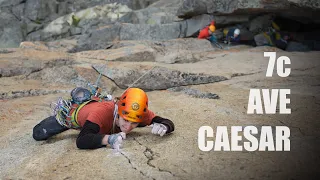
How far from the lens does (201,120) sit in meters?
4.67

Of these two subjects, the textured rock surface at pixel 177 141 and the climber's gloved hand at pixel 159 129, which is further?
the climber's gloved hand at pixel 159 129

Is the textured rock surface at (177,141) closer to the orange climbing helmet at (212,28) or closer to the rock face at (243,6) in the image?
the rock face at (243,6)

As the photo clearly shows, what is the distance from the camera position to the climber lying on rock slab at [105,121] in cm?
350

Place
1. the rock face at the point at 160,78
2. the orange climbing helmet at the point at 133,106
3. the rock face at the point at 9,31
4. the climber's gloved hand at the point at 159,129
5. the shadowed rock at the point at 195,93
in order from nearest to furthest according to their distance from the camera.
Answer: the orange climbing helmet at the point at 133,106 → the climber's gloved hand at the point at 159,129 → the shadowed rock at the point at 195,93 → the rock face at the point at 160,78 → the rock face at the point at 9,31

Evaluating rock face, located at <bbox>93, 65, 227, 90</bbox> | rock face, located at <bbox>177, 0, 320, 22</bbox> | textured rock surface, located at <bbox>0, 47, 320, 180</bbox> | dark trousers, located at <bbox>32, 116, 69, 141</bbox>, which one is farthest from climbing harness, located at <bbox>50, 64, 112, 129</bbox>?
rock face, located at <bbox>177, 0, 320, 22</bbox>

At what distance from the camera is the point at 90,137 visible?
3.49 m

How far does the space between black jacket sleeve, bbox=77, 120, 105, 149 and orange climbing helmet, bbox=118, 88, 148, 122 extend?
35 cm

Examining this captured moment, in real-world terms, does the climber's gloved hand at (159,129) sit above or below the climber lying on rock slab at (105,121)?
below

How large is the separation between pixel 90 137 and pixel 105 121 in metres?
0.35

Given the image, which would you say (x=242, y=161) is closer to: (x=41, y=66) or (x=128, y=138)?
(x=128, y=138)

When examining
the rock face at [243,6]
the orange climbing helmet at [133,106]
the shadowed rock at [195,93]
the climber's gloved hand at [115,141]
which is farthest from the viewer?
the rock face at [243,6]

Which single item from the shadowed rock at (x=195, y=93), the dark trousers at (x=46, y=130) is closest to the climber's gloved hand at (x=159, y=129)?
the dark trousers at (x=46, y=130)

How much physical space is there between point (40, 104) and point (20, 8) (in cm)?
2536

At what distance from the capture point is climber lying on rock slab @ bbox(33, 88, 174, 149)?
11.5ft
